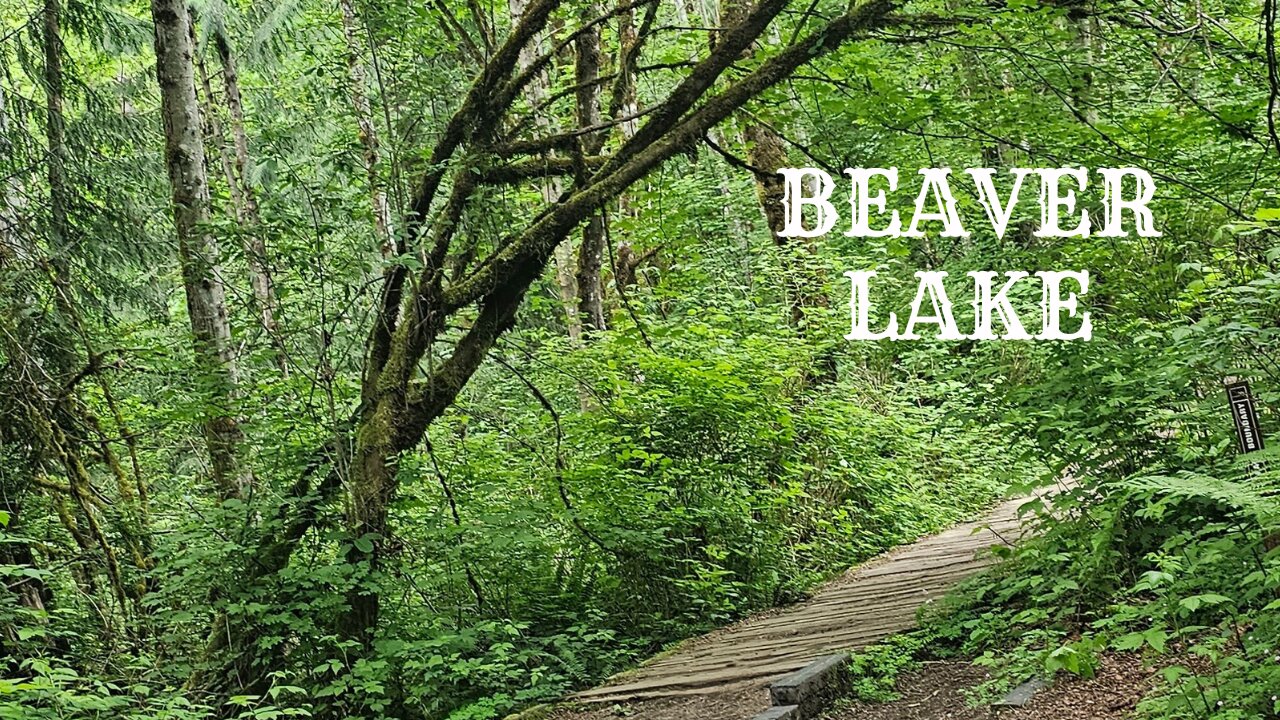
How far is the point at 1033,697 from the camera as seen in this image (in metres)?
4.91

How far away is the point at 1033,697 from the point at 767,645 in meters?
2.85

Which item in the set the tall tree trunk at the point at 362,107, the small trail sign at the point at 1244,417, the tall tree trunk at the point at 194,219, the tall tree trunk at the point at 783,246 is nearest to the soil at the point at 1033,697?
the small trail sign at the point at 1244,417

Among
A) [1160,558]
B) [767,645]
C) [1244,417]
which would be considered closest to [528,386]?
[767,645]

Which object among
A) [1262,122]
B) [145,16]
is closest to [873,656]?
[1262,122]

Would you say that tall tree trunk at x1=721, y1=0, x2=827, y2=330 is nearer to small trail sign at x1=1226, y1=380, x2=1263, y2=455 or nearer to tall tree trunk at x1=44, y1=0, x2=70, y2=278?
tall tree trunk at x1=44, y1=0, x2=70, y2=278

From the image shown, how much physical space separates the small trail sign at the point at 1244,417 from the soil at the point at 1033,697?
4.02 ft

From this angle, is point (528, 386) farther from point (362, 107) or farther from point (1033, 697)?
point (362, 107)

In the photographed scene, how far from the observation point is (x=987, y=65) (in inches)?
315

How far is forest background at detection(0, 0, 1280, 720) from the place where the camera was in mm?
6012

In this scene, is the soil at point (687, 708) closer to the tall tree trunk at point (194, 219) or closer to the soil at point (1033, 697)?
the soil at point (1033, 697)

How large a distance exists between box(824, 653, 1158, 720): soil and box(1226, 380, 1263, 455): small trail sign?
1.23 metres

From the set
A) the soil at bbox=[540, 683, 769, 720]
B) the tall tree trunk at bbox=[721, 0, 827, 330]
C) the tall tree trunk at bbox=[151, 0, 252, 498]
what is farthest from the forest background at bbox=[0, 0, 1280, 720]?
the tall tree trunk at bbox=[721, 0, 827, 330]

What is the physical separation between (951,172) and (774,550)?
13.4ft

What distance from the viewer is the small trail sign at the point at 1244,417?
4.95 metres
